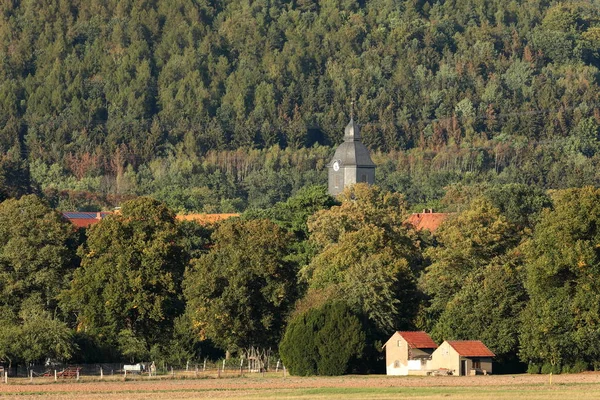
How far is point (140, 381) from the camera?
306 feet

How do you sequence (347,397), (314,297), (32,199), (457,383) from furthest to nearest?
(32,199)
(314,297)
(457,383)
(347,397)

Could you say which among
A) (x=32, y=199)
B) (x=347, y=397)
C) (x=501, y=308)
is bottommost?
(x=347, y=397)

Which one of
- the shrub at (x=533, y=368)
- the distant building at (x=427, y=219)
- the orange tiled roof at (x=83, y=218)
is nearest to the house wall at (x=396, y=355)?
the shrub at (x=533, y=368)

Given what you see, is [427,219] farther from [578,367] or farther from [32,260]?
[578,367]

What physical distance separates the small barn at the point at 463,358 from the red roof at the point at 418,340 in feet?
4.06

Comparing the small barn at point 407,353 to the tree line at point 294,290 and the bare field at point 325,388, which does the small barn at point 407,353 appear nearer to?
the tree line at point 294,290

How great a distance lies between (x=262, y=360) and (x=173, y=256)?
9.37 meters

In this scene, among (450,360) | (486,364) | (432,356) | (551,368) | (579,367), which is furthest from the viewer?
(432,356)

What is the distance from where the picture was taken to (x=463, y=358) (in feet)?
330

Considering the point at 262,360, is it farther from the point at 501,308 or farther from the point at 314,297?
the point at 501,308

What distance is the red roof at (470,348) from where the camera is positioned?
330 ft

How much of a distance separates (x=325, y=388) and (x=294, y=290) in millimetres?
29391

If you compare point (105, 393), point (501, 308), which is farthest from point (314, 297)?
point (105, 393)

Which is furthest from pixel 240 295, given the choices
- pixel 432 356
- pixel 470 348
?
pixel 470 348
